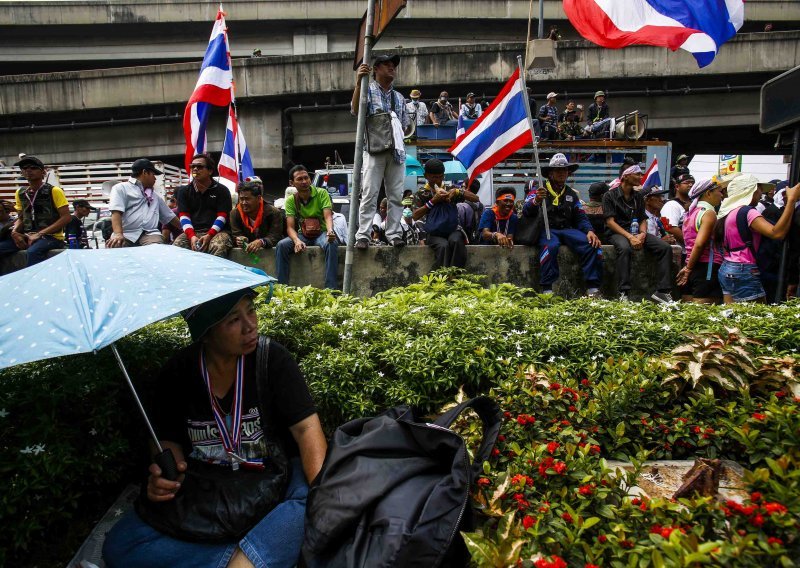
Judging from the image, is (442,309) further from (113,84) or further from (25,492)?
(113,84)

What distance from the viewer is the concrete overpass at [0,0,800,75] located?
24.7 meters

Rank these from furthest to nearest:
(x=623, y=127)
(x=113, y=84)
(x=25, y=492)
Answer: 1. (x=113, y=84)
2. (x=623, y=127)
3. (x=25, y=492)

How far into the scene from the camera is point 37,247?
7.68m

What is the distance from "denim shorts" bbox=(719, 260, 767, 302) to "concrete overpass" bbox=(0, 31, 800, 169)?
1518cm

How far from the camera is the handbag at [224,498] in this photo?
2.50 metres

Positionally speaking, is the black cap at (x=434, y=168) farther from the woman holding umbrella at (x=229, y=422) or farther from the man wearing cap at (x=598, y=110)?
the man wearing cap at (x=598, y=110)

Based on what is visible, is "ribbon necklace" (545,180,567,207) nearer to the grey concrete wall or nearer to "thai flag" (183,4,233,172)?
"thai flag" (183,4,233,172)

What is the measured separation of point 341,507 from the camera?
7.27ft

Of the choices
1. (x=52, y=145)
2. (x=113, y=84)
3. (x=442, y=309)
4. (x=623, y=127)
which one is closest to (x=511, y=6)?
(x=623, y=127)

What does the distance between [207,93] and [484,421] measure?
7.15m

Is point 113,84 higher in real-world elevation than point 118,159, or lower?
higher

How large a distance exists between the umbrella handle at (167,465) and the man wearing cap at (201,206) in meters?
4.60

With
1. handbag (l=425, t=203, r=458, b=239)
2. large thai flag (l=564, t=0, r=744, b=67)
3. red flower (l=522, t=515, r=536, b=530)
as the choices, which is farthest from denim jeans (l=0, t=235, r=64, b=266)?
red flower (l=522, t=515, r=536, b=530)

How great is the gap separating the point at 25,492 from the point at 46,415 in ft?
1.10
